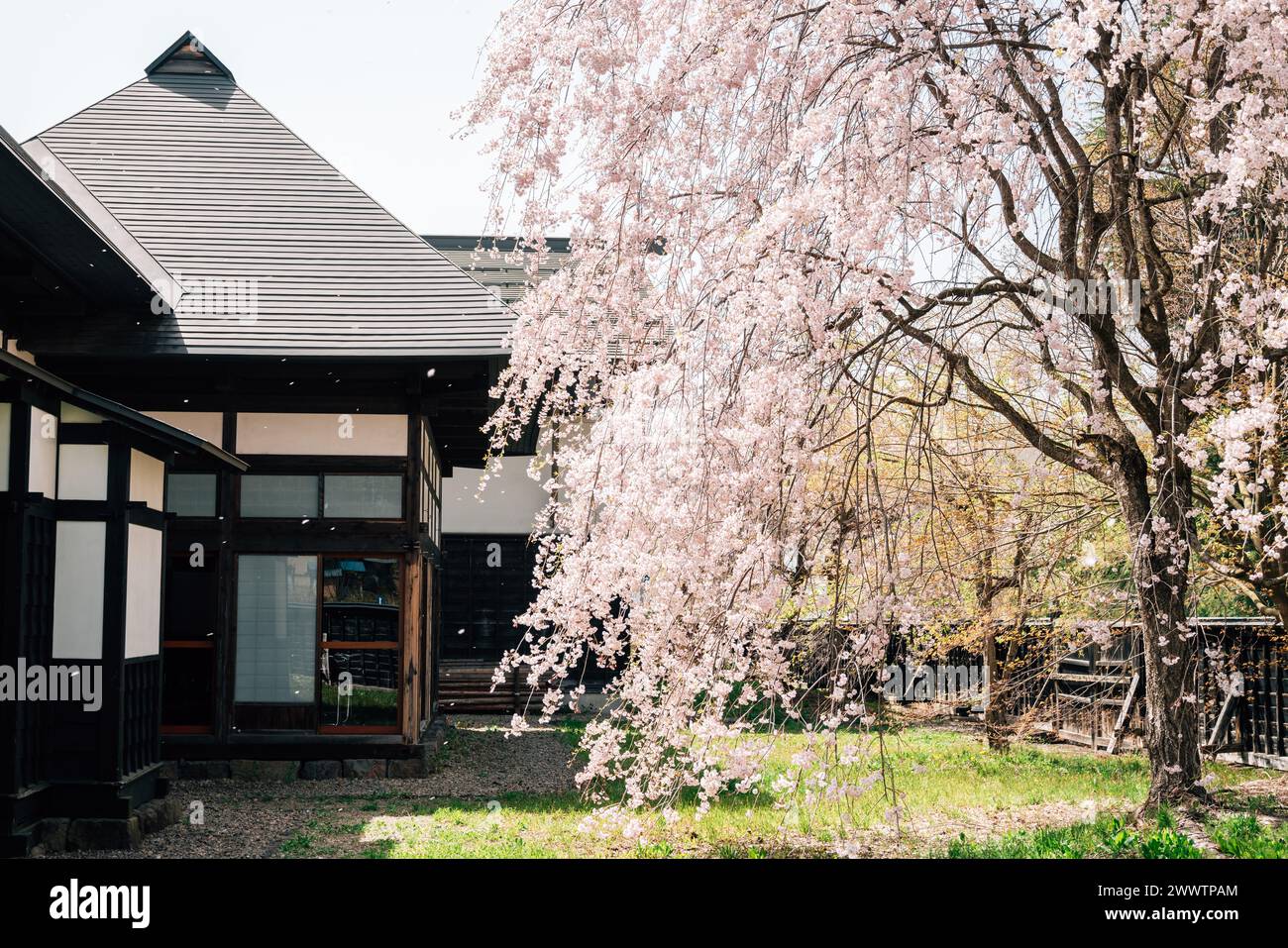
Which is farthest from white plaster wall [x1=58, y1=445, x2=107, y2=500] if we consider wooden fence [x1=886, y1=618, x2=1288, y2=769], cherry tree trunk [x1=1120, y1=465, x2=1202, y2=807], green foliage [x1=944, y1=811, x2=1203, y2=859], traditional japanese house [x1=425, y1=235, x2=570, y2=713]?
traditional japanese house [x1=425, y1=235, x2=570, y2=713]

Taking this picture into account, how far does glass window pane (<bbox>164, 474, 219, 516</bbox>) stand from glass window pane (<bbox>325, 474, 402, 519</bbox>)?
1.03m

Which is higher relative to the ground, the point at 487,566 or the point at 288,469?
the point at 288,469

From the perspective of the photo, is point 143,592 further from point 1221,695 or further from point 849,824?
point 1221,695

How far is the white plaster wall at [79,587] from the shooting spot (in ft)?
22.8

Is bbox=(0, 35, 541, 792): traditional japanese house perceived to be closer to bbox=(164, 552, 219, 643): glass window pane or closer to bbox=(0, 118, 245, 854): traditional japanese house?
bbox=(164, 552, 219, 643): glass window pane

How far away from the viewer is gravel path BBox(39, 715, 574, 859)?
691 cm

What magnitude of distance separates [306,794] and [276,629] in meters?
→ 1.59

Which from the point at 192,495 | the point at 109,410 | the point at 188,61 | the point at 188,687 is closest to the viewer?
the point at 109,410

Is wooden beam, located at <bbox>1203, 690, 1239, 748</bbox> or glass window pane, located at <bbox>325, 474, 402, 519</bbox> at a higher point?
glass window pane, located at <bbox>325, 474, 402, 519</bbox>

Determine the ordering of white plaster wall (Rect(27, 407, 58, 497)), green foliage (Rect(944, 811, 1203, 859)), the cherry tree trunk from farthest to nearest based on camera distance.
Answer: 1. white plaster wall (Rect(27, 407, 58, 497))
2. the cherry tree trunk
3. green foliage (Rect(944, 811, 1203, 859))

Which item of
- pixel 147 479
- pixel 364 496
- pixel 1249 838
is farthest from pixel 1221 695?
pixel 147 479

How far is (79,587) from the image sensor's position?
22.9 ft

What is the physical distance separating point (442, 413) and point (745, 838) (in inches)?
271

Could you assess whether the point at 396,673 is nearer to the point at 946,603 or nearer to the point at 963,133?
the point at 946,603
